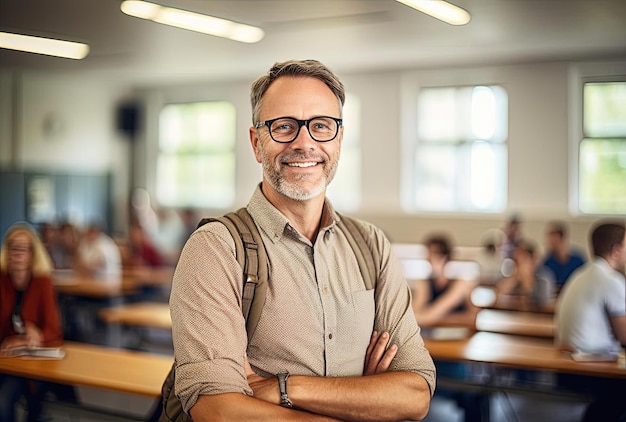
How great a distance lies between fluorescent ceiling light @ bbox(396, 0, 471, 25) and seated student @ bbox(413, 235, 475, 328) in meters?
2.66

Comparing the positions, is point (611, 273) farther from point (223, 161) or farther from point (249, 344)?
point (223, 161)

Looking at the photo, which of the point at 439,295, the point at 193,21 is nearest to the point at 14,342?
the point at 193,21

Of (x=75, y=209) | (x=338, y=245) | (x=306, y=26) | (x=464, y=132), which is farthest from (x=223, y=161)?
(x=338, y=245)

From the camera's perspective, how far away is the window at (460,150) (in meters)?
10.1

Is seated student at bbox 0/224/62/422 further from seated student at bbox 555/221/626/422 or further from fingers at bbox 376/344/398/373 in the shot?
seated student at bbox 555/221/626/422

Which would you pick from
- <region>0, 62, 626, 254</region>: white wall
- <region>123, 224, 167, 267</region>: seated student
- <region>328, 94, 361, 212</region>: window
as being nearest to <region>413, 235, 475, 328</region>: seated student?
<region>0, 62, 626, 254</region>: white wall

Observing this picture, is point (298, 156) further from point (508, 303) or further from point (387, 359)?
point (508, 303)

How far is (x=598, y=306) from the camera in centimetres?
415

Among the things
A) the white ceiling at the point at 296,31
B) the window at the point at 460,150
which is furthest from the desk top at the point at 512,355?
the window at the point at 460,150

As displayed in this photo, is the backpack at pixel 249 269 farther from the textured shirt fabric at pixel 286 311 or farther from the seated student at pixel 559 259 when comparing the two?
the seated student at pixel 559 259

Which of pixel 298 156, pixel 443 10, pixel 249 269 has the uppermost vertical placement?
pixel 443 10

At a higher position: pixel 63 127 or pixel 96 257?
pixel 63 127

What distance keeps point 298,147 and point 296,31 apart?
6.32ft

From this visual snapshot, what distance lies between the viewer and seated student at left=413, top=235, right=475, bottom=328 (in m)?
5.45
